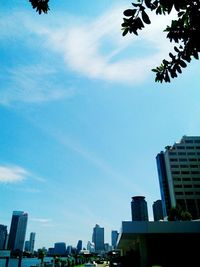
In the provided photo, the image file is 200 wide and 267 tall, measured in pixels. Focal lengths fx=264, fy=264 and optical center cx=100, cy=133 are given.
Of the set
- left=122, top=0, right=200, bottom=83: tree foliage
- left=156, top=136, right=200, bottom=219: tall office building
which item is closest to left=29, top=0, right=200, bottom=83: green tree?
left=122, top=0, right=200, bottom=83: tree foliage

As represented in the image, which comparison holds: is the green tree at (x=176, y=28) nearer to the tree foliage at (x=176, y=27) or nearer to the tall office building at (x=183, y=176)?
the tree foliage at (x=176, y=27)

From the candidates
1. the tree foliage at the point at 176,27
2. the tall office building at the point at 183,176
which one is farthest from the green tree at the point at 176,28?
the tall office building at the point at 183,176

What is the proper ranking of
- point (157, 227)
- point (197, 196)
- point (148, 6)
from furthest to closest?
point (197, 196)
point (157, 227)
point (148, 6)

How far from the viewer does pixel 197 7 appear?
2918 millimetres

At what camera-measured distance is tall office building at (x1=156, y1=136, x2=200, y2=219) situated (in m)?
83.8

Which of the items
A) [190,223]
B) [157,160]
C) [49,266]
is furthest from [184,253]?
[157,160]

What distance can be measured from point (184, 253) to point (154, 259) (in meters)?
3.35

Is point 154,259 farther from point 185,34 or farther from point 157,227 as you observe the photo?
point 185,34

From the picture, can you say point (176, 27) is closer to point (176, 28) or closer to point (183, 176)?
point (176, 28)

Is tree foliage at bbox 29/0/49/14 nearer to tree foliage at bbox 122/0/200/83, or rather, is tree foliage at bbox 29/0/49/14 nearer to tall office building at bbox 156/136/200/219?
tree foliage at bbox 122/0/200/83

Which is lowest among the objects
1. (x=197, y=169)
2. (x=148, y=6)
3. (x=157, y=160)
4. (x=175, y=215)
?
(x=148, y=6)

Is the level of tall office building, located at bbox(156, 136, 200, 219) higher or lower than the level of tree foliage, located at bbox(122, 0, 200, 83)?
higher

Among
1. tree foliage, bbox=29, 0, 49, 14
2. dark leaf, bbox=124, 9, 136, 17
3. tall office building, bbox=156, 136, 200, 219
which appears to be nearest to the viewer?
dark leaf, bbox=124, 9, 136, 17

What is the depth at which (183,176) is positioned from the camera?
8788 centimetres
